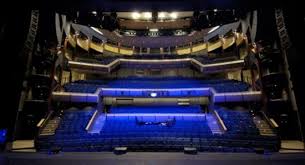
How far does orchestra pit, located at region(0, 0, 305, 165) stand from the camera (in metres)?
5.67

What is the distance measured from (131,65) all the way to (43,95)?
1330cm

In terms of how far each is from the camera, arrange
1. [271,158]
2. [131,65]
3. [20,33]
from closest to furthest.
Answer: [271,158] → [20,33] → [131,65]

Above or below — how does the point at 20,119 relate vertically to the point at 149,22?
below

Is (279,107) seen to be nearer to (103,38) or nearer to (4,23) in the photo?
(4,23)

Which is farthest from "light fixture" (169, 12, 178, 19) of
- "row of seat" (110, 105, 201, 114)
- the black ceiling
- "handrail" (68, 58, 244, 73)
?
the black ceiling

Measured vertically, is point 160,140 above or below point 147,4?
below

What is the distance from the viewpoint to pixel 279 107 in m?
16.3

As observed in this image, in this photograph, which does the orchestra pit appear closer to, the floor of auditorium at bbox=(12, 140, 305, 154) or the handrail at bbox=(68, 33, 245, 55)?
the floor of auditorium at bbox=(12, 140, 305, 154)

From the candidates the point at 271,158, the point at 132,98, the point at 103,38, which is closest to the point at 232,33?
the point at 132,98

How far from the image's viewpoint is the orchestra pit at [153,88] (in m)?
5.67

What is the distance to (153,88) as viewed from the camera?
24.1m

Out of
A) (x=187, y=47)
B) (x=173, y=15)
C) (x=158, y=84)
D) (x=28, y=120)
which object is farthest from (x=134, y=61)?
(x=28, y=120)

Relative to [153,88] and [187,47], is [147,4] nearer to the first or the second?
[153,88]

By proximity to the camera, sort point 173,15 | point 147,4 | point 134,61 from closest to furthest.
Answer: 1. point 147,4
2. point 134,61
3. point 173,15
